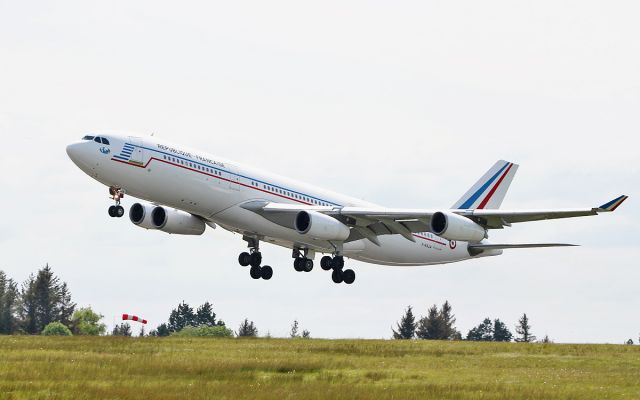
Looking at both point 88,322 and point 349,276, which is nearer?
point 349,276

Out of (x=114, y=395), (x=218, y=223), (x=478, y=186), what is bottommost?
(x=114, y=395)

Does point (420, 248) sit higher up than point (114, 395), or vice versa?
point (420, 248)

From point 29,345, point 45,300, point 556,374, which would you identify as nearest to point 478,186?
point 556,374

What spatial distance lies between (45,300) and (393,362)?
2457 inches

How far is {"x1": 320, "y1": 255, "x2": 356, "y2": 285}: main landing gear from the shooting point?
5855cm

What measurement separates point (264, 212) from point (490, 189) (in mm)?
18210

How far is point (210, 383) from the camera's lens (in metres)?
39.2

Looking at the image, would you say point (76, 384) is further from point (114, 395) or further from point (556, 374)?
point (556, 374)

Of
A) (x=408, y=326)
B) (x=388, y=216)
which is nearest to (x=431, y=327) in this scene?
(x=408, y=326)

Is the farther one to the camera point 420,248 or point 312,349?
point 420,248

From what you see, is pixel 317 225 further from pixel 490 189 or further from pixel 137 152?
pixel 490 189

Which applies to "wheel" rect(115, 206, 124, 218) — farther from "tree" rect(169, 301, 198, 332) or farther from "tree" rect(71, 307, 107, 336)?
"tree" rect(169, 301, 198, 332)

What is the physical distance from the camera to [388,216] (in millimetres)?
54312

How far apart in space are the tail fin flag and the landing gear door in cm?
2338
